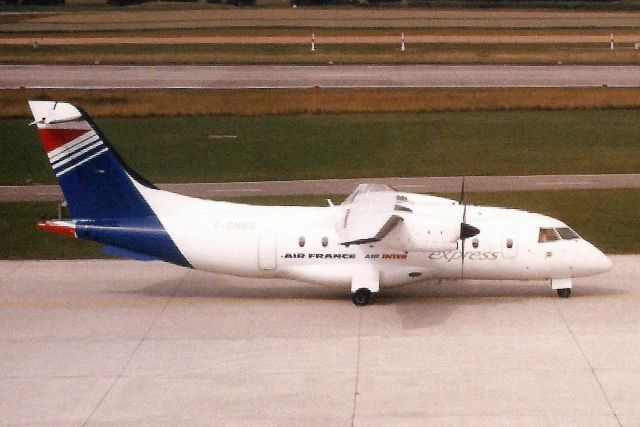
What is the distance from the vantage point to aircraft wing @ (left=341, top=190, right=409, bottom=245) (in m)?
26.3

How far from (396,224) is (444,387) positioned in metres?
5.53

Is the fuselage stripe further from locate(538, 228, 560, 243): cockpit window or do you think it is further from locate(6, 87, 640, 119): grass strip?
locate(6, 87, 640, 119): grass strip

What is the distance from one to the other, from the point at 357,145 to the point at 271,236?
24.2 meters

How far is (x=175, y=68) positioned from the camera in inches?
3076

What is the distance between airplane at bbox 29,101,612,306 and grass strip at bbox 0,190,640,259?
20.7 feet

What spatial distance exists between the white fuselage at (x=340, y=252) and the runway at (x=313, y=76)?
A: 131 feet

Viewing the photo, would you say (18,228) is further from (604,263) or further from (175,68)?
(175,68)

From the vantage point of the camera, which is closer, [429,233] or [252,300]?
[429,233]

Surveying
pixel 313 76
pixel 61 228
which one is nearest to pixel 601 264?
pixel 61 228

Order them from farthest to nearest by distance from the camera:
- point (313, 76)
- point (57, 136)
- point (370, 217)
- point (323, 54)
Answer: point (323, 54) < point (313, 76) < point (57, 136) < point (370, 217)

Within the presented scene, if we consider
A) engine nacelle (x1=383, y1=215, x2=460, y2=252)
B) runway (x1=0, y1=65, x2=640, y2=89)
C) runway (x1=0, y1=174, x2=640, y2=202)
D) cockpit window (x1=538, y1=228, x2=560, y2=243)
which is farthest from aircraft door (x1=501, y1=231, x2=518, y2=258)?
runway (x1=0, y1=65, x2=640, y2=89)

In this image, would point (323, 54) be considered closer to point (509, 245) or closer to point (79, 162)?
point (79, 162)

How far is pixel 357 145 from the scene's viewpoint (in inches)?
2074

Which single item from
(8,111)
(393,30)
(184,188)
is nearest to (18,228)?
(184,188)
